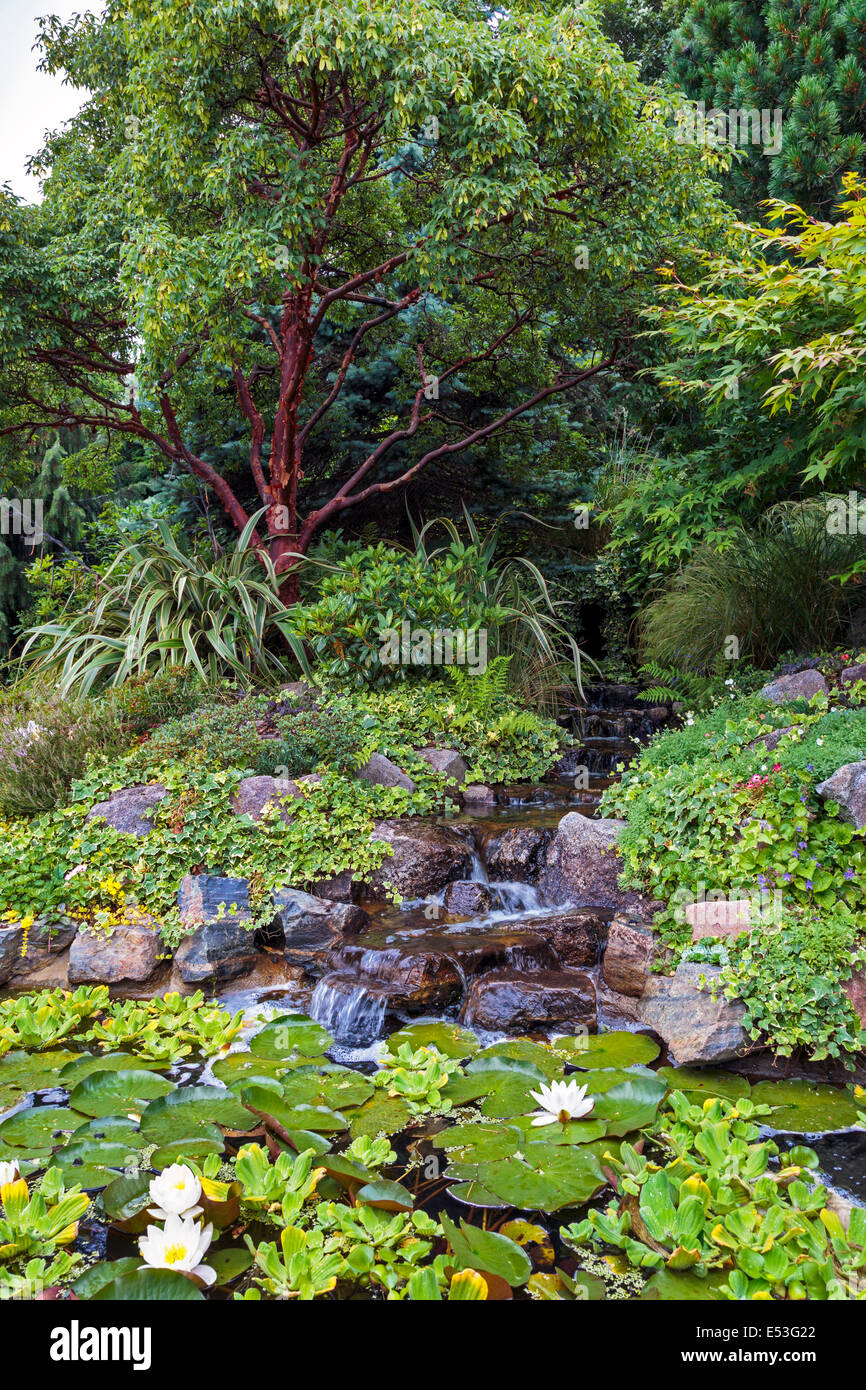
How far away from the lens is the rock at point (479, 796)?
18.5 feet

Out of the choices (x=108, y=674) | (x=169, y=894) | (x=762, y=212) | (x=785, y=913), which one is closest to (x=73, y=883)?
(x=169, y=894)

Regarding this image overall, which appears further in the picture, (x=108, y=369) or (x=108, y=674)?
(x=108, y=369)

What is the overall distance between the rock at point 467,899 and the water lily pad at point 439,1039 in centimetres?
97

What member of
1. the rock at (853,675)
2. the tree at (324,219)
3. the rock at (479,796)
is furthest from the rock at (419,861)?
the tree at (324,219)

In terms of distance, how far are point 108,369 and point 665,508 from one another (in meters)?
5.07

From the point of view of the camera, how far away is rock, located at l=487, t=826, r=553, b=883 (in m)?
4.63

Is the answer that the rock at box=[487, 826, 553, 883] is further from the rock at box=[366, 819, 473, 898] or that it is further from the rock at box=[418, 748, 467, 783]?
the rock at box=[418, 748, 467, 783]

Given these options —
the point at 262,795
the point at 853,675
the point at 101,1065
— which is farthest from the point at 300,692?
the point at 853,675

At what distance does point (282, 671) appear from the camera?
6609mm

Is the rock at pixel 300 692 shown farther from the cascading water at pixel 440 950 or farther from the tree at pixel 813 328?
the tree at pixel 813 328

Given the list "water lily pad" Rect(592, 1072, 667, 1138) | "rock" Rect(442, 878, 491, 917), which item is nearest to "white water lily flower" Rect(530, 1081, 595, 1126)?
"water lily pad" Rect(592, 1072, 667, 1138)
